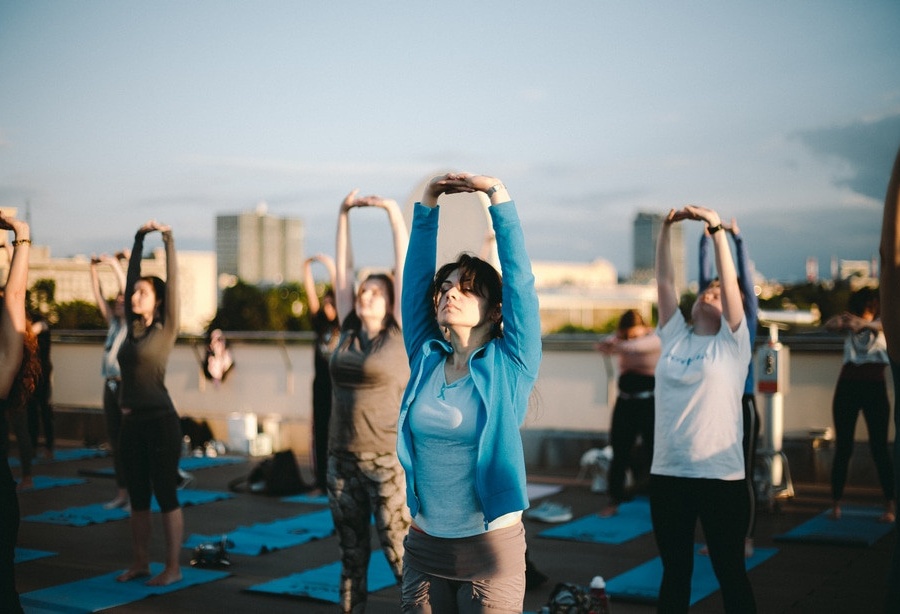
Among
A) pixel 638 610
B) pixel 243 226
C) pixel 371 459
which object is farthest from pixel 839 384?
pixel 243 226

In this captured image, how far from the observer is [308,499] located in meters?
8.66

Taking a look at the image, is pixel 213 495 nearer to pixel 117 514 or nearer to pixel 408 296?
pixel 117 514

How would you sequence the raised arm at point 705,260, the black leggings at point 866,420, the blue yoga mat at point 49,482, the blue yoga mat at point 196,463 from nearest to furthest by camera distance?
the raised arm at point 705,260
the black leggings at point 866,420
the blue yoga mat at point 49,482
the blue yoga mat at point 196,463

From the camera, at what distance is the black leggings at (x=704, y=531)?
12.1 ft

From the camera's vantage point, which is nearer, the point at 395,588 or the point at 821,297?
the point at 395,588

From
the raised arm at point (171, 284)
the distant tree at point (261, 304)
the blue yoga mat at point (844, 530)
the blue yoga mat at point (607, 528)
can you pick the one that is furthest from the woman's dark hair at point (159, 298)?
the distant tree at point (261, 304)

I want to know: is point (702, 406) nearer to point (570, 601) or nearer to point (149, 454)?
point (570, 601)

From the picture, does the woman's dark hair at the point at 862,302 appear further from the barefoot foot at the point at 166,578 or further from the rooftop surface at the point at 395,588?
the barefoot foot at the point at 166,578

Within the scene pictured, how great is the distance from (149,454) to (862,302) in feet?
17.5

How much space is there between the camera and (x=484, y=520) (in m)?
2.60

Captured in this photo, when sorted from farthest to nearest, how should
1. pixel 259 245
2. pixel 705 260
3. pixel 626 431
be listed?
pixel 259 245 → pixel 626 431 → pixel 705 260

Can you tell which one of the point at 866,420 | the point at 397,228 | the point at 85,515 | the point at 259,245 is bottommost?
the point at 85,515

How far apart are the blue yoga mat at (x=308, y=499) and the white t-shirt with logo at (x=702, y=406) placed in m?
5.12

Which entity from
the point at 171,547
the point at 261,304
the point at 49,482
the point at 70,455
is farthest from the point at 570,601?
the point at 261,304
